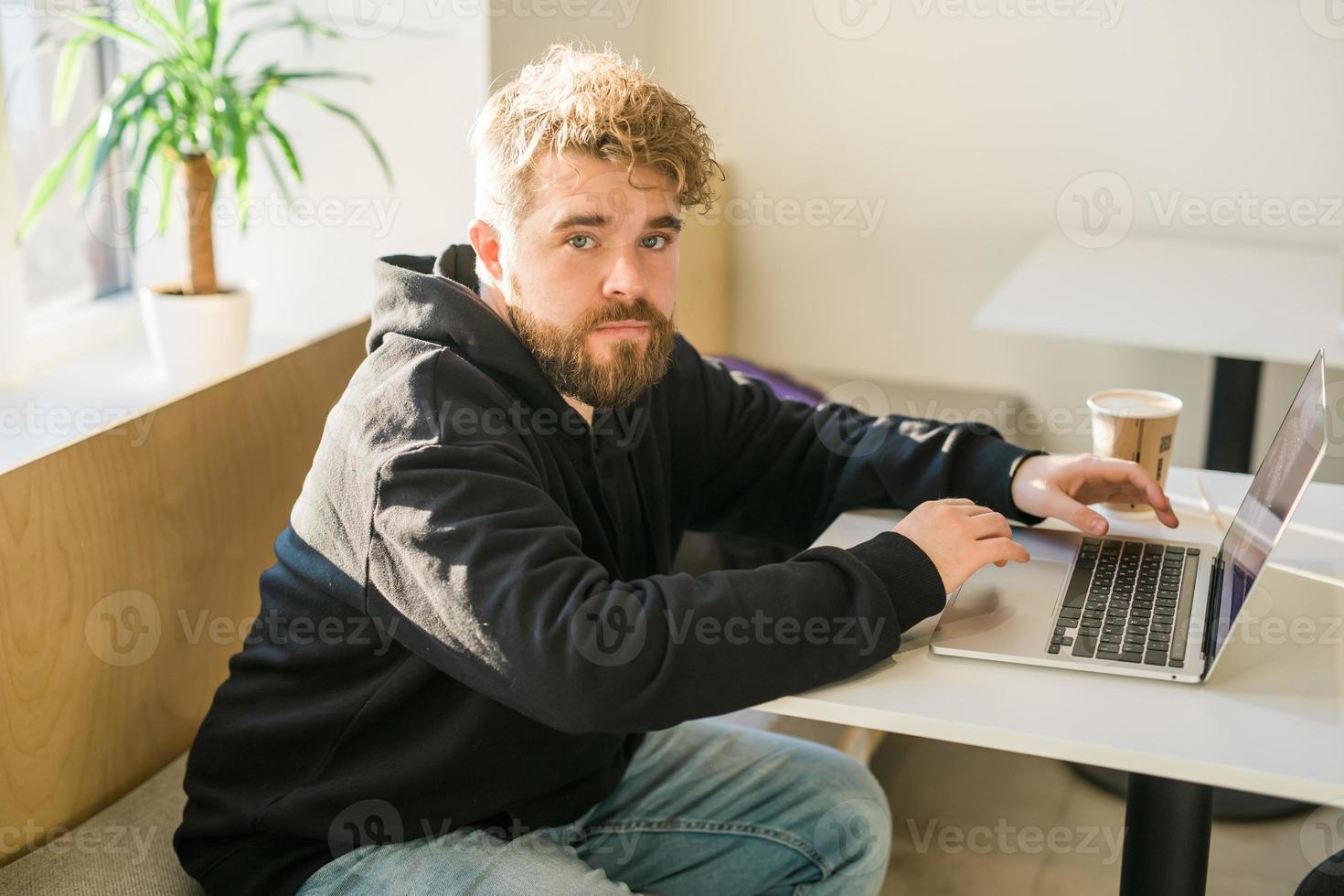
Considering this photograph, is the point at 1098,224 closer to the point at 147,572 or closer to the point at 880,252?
the point at 880,252

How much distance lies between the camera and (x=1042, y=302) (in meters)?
2.45

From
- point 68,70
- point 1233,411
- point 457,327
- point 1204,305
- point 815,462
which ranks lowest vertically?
point 1233,411

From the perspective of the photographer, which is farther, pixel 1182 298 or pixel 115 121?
pixel 1182 298

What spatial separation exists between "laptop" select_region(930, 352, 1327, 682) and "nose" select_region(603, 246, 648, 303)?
0.43 metres

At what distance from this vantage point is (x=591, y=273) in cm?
134

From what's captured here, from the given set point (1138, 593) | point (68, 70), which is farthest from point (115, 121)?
point (1138, 593)

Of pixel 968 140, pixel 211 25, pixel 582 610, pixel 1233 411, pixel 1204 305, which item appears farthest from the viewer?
pixel 968 140

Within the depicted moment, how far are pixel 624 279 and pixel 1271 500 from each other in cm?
63

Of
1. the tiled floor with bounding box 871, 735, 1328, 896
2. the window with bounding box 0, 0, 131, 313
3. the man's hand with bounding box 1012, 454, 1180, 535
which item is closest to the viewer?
the man's hand with bounding box 1012, 454, 1180, 535

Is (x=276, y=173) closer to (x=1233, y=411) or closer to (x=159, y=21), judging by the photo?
(x=159, y=21)

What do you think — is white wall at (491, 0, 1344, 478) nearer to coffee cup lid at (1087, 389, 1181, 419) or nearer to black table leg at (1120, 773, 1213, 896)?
coffee cup lid at (1087, 389, 1181, 419)

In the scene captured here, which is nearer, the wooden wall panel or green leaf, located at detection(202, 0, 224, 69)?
the wooden wall panel

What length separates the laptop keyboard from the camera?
46.9 inches

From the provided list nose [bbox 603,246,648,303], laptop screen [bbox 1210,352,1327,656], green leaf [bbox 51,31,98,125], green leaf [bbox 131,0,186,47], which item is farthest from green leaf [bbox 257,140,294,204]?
laptop screen [bbox 1210,352,1327,656]
